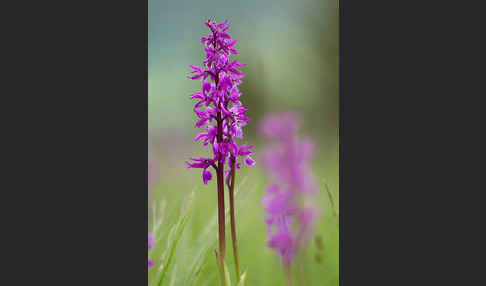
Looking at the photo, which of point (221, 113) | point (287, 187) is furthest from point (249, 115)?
point (287, 187)

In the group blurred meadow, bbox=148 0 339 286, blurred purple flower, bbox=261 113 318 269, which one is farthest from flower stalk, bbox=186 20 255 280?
blurred purple flower, bbox=261 113 318 269

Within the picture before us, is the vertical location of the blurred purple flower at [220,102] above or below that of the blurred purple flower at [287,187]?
above

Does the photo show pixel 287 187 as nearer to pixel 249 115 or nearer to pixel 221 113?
pixel 249 115

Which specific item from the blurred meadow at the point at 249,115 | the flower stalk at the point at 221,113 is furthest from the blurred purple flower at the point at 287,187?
the flower stalk at the point at 221,113

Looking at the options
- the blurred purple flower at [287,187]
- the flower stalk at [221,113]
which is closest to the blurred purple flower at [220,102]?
the flower stalk at [221,113]

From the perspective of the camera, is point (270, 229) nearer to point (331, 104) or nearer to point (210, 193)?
point (210, 193)

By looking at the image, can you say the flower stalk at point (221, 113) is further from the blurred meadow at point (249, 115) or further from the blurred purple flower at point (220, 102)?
the blurred meadow at point (249, 115)

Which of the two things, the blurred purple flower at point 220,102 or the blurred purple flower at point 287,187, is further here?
the blurred purple flower at point 287,187
